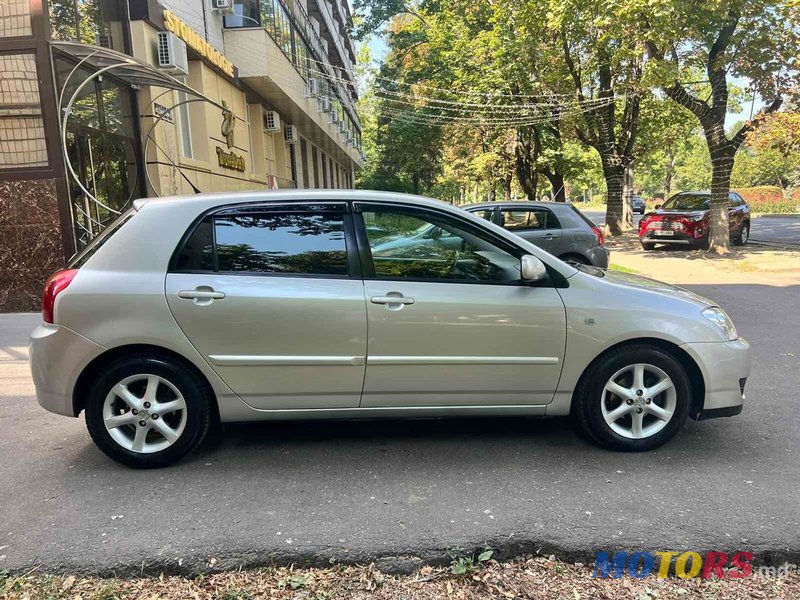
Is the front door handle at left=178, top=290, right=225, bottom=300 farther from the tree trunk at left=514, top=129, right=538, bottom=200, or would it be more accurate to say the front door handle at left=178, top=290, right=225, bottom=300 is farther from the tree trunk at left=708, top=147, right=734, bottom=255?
the tree trunk at left=514, top=129, right=538, bottom=200

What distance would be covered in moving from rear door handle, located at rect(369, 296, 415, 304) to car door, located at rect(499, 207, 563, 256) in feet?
20.7

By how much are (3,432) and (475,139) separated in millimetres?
28131

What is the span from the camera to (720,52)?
1351cm

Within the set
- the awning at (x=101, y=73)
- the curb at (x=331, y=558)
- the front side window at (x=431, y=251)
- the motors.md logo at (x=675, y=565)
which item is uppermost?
the awning at (x=101, y=73)

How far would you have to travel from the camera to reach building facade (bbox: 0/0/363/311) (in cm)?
818

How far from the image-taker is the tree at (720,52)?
1211cm

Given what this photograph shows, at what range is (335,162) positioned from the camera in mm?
39844

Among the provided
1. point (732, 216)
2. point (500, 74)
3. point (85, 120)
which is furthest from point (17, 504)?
point (500, 74)

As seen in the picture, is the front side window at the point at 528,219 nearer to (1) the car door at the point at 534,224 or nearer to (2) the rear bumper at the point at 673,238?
(1) the car door at the point at 534,224

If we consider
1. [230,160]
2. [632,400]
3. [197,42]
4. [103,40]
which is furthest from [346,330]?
[230,160]

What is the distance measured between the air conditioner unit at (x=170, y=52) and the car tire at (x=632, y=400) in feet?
32.6

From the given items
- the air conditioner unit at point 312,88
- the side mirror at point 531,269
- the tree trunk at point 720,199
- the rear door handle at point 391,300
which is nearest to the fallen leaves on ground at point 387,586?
the rear door handle at point 391,300

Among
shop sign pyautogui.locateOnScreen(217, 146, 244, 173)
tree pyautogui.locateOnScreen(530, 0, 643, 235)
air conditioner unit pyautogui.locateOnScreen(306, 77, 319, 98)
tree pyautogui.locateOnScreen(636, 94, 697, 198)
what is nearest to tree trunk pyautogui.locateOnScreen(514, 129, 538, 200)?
tree pyautogui.locateOnScreen(530, 0, 643, 235)

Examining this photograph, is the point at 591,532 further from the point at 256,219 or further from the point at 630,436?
the point at 256,219
